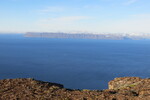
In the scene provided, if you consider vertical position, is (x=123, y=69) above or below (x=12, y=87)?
below

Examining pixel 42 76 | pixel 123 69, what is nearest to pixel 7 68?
pixel 42 76

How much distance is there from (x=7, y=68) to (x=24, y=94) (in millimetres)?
107336

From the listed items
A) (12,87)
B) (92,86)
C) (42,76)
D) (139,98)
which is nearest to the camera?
(139,98)

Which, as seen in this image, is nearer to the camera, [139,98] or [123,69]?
[139,98]

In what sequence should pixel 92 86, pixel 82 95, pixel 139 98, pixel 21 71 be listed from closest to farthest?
pixel 139 98 → pixel 82 95 → pixel 92 86 → pixel 21 71

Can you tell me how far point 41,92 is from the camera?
1452cm

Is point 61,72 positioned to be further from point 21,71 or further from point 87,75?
point 21,71

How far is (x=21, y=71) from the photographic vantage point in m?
108

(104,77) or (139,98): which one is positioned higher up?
(139,98)

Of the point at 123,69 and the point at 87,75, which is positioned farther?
the point at 123,69

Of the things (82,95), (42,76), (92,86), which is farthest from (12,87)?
(42,76)

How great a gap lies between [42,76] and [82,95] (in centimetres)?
8792

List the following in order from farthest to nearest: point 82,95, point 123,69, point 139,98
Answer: point 123,69 → point 82,95 → point 139,98

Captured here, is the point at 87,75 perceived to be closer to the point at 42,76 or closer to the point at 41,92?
the point at 42,76
